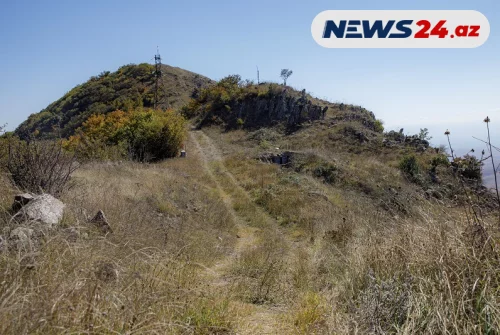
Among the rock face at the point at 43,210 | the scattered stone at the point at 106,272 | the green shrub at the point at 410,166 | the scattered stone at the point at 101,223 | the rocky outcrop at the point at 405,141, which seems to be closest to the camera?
the scattered stone at the point at 106,272

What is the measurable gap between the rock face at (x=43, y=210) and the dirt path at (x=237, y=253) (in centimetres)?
244

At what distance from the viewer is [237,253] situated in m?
8.12

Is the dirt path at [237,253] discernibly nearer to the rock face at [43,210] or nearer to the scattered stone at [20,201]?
the rock face at [43,210]

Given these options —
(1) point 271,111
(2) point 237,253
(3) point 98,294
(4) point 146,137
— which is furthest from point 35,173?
(1) point 271,111

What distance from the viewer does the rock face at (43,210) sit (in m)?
4.92

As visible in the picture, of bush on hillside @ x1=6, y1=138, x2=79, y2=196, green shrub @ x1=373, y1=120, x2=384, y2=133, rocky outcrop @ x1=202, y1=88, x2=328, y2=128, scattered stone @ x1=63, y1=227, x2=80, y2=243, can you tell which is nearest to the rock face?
scattered stone @ x1=63, y1=227, x2=80, y2=243

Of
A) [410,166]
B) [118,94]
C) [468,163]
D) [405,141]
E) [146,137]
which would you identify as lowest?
[468,163]

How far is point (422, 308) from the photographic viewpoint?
317 centimetres

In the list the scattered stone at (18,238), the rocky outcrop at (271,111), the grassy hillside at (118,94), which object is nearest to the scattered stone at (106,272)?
the scattered stone at (18,238)

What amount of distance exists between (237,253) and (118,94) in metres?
58.3

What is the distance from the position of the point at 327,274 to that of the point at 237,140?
95.5ft

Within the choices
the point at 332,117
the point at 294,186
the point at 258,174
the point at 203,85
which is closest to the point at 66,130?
the point at 203,85

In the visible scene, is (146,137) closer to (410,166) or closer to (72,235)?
(410,166)

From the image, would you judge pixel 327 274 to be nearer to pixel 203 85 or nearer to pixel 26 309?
pixel 26 309
